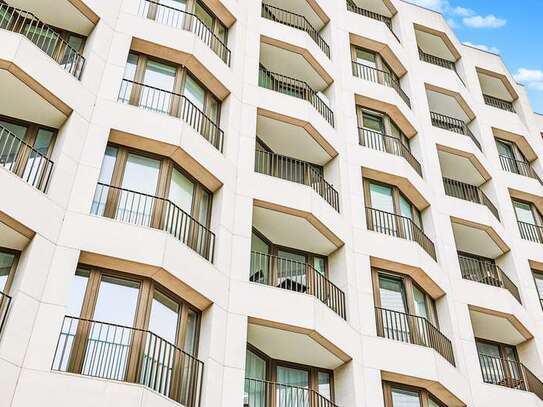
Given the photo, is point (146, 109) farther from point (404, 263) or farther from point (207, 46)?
point (404, 263)

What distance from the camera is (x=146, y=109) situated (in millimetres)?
18031

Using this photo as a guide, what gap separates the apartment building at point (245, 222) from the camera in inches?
567

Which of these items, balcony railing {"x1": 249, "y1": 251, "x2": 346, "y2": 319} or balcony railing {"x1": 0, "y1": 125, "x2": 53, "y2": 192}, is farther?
balcony railing {"x1": 249, "y1": 251, "x2": 346, "y2": 319}

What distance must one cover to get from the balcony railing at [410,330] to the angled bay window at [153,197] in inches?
232

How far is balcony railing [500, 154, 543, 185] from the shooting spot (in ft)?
99.4

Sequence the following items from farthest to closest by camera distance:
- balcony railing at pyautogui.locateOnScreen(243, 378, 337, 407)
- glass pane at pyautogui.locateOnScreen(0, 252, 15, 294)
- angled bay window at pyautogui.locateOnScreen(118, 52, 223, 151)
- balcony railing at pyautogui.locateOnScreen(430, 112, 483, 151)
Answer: balcony railing at pyautogui.locateOnScreen(430, 112, 483, 151) < angled bay window at pyautogui.locateOnScreen(118, 52, 223, 151) < balcony railing at pyautogui.locateOnScreen(243, 378, 337, 407) < glass pane at pyautogui.locateOnScreen(0, 252, 15, 294)

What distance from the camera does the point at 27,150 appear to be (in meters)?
16.3

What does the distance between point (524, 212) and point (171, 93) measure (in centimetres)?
1768

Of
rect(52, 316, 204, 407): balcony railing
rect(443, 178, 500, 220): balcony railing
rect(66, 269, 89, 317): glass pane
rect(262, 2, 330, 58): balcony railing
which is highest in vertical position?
rect(262, 2, 330, 58): balcony railing

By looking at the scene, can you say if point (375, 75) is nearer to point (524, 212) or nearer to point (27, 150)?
point (524, 212)

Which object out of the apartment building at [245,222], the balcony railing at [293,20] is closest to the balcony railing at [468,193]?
the apartment building at [245,222]

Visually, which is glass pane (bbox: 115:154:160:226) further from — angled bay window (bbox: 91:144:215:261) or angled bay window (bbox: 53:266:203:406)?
angled bay window (bbox: 53:266:203:406)

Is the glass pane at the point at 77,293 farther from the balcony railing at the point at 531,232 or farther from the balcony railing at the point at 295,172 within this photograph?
the balcony railing at the point at 531,232

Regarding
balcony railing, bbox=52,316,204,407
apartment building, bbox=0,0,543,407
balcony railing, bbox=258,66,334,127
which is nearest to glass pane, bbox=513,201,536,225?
apartment building, bbox=0,0,543,407
